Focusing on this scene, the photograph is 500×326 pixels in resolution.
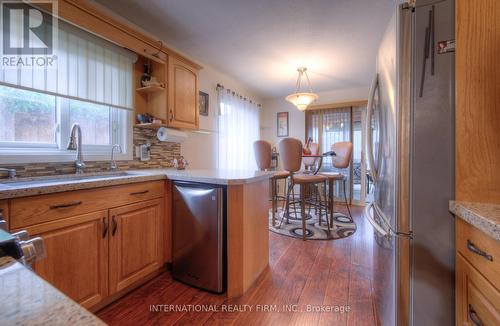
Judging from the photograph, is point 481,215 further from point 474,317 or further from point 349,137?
point 349,137

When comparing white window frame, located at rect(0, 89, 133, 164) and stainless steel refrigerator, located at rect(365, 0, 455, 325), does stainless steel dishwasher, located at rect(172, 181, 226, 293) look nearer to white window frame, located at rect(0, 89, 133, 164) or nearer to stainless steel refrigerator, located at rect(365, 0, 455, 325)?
white window frame, located at rect(0, 89, 133, 164)

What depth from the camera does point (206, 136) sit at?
→ 10.9 ft

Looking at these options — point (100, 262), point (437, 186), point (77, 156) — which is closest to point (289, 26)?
point (437, 186)

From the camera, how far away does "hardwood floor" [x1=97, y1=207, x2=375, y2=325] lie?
138 cm

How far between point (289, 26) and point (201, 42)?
1060mm

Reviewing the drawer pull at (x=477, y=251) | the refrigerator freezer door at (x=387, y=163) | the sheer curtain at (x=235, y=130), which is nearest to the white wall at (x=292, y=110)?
the sheer curtain at (x=235, y=130)

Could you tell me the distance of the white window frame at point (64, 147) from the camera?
1462mm

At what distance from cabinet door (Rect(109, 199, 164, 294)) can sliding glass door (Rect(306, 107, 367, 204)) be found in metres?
3.79

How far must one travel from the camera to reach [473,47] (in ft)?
2.81

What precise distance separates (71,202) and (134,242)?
531 mm

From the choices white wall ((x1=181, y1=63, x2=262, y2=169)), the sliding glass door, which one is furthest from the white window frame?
the sliding glass door

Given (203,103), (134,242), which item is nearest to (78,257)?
(134,242)

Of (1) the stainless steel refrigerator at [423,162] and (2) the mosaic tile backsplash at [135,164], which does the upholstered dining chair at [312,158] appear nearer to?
(2) the mosaic tile backsplash at [135,164]

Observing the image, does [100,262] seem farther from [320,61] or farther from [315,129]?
[315,129]
